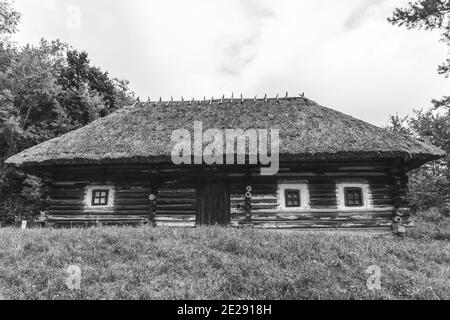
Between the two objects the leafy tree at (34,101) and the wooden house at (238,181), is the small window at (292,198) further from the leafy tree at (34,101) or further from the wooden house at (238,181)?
the leafy tree at (34,101)

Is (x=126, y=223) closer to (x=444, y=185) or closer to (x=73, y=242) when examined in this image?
(x=73, y=242)

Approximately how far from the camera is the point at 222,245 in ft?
26.9

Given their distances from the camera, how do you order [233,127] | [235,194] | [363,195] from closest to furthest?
[363,195] < [235,194] < [233,127]

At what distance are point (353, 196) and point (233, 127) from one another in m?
4.68

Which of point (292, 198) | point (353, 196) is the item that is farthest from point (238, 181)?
point (353, 196)

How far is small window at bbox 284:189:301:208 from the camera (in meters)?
12.1

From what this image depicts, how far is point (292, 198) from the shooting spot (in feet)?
40.1

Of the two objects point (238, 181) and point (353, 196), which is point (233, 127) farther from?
point (353, 196)

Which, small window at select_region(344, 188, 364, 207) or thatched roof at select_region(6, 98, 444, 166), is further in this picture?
small window at select_region(344, 188, 364, 207)

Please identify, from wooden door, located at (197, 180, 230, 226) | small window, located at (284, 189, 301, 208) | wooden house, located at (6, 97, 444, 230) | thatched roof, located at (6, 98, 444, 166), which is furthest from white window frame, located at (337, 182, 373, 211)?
wooden door, located at (197, 180, 230, 226)

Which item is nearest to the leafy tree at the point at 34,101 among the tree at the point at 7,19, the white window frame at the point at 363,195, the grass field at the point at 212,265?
the tree at the point at 7,19

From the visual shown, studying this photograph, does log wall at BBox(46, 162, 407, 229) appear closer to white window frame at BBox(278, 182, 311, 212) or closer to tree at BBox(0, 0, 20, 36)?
white window frame at BBox(278, 182, 311, 212)

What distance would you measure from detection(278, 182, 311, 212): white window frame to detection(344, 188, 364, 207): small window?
1.30 meters
